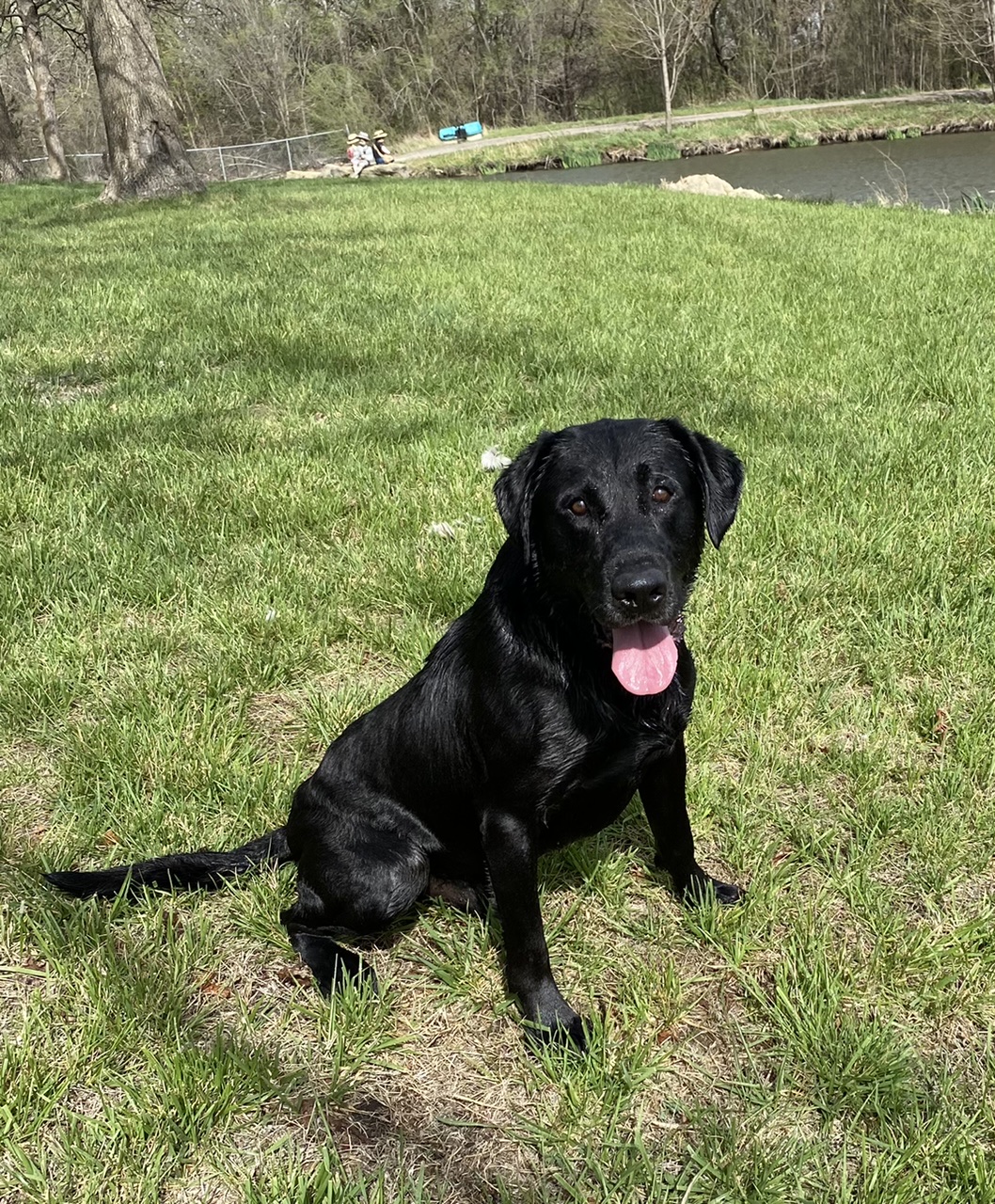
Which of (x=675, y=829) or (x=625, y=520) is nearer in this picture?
(x=625, y=520)

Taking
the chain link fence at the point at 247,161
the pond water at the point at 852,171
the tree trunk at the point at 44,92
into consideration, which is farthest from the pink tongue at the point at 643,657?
the chain link fence at the point at 247,161

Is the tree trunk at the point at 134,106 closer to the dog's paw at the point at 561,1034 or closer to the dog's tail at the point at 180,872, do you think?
the dog's tail at the point at 180,872

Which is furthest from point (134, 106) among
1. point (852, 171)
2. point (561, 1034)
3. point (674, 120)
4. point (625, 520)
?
point (674, 120)

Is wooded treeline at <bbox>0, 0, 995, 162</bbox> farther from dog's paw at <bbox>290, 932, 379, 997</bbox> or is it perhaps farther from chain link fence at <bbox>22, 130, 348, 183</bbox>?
dog's paw at <bbox>290, 932, 379, 997</bbox>

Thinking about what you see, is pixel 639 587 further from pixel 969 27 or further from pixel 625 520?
pixel 969 27

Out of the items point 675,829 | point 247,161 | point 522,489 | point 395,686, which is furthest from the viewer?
point 247,161

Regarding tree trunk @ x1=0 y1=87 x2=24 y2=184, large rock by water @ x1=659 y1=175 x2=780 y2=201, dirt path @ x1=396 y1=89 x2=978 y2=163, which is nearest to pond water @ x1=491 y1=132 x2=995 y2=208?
large rock by water @ x1=659 y1=175 x2=780 y2=201

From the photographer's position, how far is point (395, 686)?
3.16 meters

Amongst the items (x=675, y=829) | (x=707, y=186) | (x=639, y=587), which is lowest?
(x=675, y=829)

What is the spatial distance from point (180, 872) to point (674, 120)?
162 feet

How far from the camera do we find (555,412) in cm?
528

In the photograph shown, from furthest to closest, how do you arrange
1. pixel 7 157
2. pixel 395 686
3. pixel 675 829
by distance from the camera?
pixel 7 157 → pixel 395 686 → pixel 675 829

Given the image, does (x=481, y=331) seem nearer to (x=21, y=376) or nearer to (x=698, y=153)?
(x=21, y=376)

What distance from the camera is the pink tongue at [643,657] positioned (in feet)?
5.78
